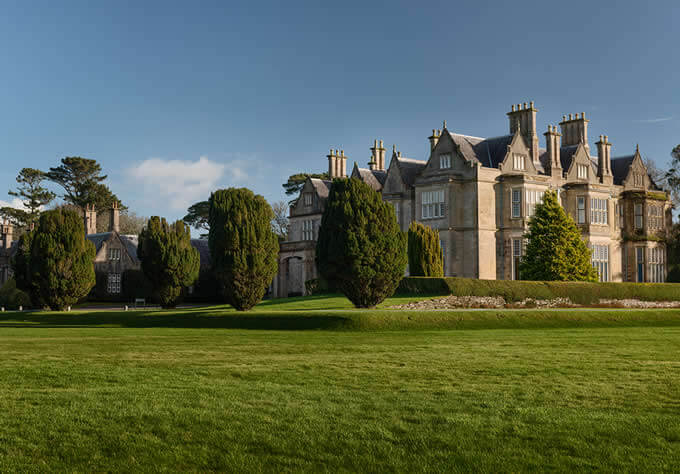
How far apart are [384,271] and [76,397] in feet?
72.3

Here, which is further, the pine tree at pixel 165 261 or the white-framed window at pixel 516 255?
the white-framed window at pixel 516 255

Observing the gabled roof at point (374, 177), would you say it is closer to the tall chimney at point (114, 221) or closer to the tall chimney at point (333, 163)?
the tall chimney at point (333, 163)

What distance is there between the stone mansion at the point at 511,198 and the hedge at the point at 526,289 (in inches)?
317

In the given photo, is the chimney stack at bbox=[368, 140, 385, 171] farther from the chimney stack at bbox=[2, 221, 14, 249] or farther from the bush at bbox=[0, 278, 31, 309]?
the chimney stack at bbox=[2, 221, 14, 249]

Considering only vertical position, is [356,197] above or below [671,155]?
below

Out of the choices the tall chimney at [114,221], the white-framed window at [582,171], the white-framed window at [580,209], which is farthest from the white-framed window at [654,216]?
the tall chimney at [114,221]

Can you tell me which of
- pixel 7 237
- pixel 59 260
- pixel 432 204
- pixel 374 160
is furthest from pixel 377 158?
pixel 7 237

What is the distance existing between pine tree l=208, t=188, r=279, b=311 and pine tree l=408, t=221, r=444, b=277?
10.9 metres

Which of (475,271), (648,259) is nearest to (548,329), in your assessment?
(475,271)

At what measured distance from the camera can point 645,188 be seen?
54.2 metres

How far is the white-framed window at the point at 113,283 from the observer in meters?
61.4

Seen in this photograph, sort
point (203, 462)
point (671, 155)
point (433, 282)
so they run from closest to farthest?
point (203, 462), point (433, 282), point (671, 155)

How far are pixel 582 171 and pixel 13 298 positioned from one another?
1638 inches

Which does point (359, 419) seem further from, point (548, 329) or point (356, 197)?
point (356, 197)
